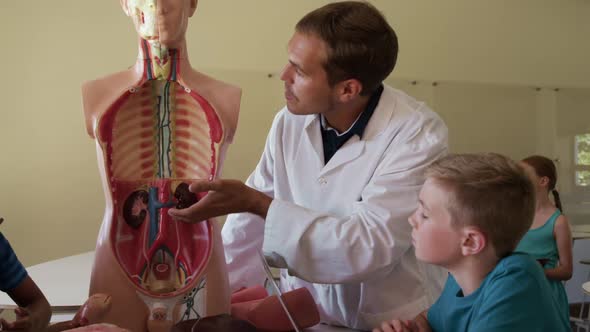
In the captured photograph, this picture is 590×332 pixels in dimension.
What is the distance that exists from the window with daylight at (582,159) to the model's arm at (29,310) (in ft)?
16.5

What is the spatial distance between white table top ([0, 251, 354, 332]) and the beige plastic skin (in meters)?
0.35

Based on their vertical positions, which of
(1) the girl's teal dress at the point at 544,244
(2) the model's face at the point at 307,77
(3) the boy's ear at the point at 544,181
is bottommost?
(1) the girl's teal dress at the point at 544,244

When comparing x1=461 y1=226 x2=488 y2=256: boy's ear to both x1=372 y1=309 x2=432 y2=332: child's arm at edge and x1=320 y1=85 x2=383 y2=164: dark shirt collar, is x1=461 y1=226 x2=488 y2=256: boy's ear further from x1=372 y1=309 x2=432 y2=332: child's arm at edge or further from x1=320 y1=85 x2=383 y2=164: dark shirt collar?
x1=320 y1=85 x2=383 y2=164: dark shirt collar

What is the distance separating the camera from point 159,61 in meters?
1.43

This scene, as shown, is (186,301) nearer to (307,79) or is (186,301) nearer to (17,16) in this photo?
(307,79)

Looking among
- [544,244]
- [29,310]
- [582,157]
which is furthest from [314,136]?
[582,157]

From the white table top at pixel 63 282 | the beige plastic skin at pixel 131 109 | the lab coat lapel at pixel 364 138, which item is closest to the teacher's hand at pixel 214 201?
the beige plastic skin at pixel 131 109

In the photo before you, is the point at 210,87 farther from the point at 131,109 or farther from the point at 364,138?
the point at 364,138

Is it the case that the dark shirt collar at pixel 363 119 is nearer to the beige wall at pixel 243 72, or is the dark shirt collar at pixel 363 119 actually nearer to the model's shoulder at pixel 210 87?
the model's shoulder at pixel 210 87

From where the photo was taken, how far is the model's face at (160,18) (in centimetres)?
139

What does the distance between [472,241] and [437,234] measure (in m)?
0.07

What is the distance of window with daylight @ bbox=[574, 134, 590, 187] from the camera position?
530 cm

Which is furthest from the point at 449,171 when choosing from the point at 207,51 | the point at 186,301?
the point at 207,51

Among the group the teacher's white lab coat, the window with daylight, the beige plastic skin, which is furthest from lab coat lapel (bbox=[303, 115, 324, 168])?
the window with daylight
